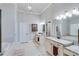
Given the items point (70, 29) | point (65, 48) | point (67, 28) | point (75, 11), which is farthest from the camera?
point (67, 28)

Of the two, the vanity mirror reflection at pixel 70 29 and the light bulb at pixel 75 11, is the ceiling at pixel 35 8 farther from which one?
the light bulb at pixel 75 11

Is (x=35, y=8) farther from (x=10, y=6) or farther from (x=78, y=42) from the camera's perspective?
(x=78, y=42)

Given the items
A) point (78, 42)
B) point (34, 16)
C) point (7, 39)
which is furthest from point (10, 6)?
point (78, 42)

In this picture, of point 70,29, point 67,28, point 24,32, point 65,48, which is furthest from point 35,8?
point 65,48

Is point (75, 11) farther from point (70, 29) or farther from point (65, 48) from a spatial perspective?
point (65, 48)

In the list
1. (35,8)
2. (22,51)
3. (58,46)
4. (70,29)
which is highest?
(35,8)

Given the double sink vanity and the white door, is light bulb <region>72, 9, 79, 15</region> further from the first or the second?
the white door

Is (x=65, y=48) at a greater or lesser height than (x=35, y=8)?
lesser

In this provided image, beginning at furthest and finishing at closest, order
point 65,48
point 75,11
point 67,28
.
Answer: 1. point 67,28
2. point 75,11
3. point 65,48

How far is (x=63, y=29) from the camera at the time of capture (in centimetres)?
377

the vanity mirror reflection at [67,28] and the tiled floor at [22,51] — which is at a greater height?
the vanity mirror reflection at [67,28]

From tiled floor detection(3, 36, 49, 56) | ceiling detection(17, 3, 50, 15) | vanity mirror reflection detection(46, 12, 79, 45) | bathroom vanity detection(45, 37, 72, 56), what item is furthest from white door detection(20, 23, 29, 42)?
bathroom vanity detection(45, 37, 72, 56)

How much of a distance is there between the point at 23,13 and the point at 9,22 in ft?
3.32

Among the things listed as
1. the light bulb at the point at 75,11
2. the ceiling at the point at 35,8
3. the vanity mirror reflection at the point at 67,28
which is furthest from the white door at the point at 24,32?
the light bulb at the point at 75,11
